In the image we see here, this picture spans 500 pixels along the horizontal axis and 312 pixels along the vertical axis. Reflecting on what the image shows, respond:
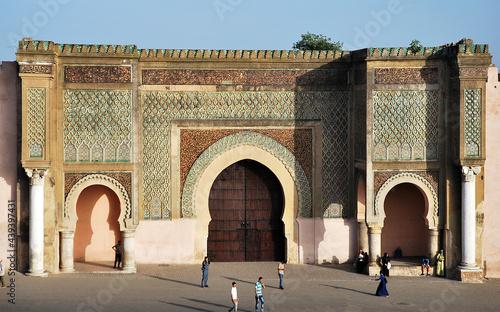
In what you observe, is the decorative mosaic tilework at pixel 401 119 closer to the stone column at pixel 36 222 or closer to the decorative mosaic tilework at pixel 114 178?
the decorative mosaic tilework at pixel 114 178

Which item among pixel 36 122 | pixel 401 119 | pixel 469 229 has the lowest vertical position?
pixel 469 229

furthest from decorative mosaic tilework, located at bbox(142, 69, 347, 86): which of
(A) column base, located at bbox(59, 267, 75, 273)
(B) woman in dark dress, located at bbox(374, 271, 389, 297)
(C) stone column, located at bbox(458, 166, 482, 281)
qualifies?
(B) woman in dark dress, located at bbox(374, 271, 389, 297)

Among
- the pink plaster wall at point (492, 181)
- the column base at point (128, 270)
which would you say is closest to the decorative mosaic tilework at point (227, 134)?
the column base at point (128, 270)

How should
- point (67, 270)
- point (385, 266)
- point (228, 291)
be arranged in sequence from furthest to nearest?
1. point (67, 270)
2. point (385, 266)
3. point (228, 291)

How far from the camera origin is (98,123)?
52.2 ft

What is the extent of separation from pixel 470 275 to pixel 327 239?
3.14 meters

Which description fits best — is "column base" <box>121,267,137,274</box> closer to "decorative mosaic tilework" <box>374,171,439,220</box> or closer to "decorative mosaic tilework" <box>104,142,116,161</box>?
"decorative mosaic tilework" <box>104,142,116,161</box>

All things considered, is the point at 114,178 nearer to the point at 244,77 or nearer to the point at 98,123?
the point at 98,123

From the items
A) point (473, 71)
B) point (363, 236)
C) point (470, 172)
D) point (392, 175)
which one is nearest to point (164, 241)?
point (363, 236)

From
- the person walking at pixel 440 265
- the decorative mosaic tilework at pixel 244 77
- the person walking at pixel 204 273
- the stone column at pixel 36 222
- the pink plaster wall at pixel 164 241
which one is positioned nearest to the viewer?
the person walking at pixel 204 273

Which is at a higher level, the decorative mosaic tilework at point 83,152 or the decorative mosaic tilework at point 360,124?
the decorative mosaic tilework at point 360,124

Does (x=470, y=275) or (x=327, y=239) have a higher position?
(x=327, y=239)

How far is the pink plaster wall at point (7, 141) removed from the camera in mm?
15555

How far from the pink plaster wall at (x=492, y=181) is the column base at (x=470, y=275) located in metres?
0.62
